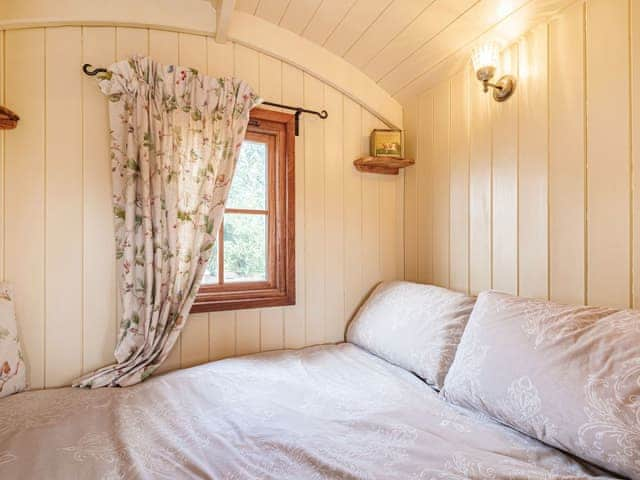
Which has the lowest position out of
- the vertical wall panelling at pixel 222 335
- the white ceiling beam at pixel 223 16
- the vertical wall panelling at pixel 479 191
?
the vertical wall panelling at pixel 222 335

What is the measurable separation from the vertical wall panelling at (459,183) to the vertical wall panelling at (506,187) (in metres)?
0.17

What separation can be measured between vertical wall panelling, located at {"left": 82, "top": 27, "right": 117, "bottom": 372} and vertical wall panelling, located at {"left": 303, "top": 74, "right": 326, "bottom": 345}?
37.5 inches

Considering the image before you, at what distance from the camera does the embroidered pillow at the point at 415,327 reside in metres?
1.36

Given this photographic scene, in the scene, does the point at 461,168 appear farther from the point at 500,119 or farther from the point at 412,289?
the point at 412,289

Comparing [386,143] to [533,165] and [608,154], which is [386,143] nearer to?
[533,165]

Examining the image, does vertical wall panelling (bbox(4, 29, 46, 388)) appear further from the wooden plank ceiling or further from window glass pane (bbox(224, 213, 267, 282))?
the wooden plank ceiling

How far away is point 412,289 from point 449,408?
68cm

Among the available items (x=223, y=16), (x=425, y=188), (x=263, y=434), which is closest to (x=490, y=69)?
(x=425, y=188)

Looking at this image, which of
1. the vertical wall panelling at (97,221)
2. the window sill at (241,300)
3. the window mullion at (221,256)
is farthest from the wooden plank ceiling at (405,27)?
the window sill at (241,300)

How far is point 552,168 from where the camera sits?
4.30ft

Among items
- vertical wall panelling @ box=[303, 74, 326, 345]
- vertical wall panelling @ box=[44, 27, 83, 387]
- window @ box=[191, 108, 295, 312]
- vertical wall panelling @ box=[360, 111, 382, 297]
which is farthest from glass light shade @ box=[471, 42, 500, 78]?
vertical wall panelling @ box=[44, 27, 83, 387]

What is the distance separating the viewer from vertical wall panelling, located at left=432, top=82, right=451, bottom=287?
72.2 inches

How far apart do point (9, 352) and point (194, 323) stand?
67 centimetres

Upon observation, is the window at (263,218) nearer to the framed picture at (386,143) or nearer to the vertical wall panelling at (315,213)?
the vertical wall panelling at (315,213)
